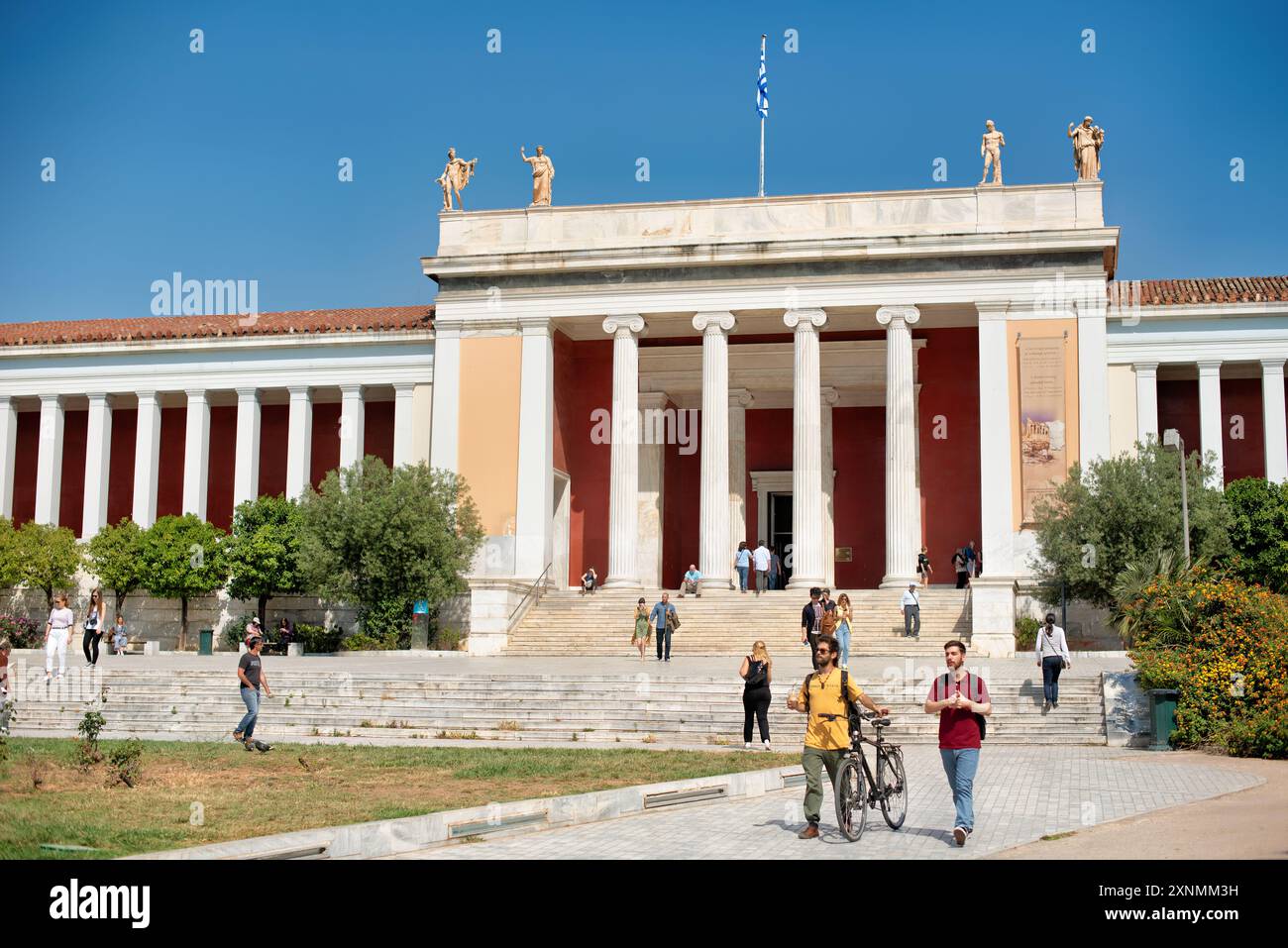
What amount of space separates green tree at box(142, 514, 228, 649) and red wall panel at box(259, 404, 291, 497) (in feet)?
15.1

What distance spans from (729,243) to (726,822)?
24246mm

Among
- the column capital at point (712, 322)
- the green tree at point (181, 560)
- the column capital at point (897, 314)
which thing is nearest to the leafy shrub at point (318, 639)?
the green tree at point (181, 560)

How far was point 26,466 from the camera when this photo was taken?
41.8m

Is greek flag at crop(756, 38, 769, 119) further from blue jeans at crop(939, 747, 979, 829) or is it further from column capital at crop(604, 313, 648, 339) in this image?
blue jeans at crop(939, 747, 979, 829)

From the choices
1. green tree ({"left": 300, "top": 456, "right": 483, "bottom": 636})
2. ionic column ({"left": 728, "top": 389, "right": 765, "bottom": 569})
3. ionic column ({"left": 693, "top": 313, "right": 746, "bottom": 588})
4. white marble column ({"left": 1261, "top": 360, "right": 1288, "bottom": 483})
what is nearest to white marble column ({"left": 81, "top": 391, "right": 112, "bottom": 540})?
green tree ({"left": 300, "top": 456, "right": 483, "bottom": 636})

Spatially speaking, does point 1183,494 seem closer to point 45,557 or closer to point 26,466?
point 45,557

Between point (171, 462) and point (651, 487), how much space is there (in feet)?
51.6

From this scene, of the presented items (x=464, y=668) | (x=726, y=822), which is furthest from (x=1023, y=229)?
(x=726, y=822)

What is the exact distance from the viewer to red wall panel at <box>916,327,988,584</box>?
117 feet

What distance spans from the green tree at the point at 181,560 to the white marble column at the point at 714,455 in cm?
1325

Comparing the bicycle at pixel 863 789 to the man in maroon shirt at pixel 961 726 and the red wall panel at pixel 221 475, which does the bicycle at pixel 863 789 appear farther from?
the red wall panel at pixel 221 475
